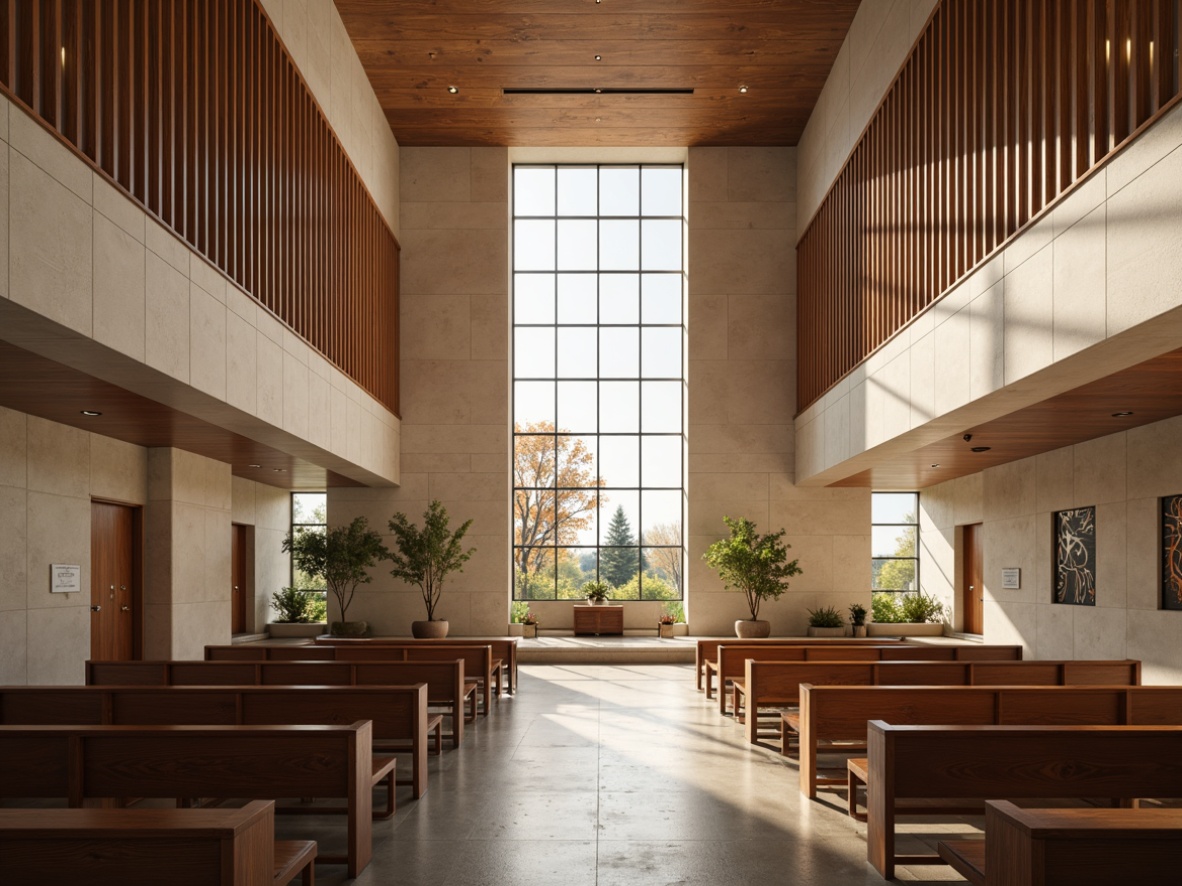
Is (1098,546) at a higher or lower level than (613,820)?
higher

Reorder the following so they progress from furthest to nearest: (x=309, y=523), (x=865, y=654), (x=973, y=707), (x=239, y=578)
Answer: (x=309, y=523)
(x=239, y=578)
(x=865, y=654)
(x=973, y=707)

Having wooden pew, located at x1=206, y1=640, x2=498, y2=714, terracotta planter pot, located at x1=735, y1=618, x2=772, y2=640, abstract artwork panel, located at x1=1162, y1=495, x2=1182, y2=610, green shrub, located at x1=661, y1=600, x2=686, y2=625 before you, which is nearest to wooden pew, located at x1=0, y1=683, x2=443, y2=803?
wooden pew, located at x1=206, y1=640, x2=498, y2=714

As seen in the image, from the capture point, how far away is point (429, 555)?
1598 centimetres

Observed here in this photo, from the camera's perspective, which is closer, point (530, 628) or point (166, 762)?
point (166, 762)

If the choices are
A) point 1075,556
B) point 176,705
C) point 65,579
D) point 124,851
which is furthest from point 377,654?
point 1075,556

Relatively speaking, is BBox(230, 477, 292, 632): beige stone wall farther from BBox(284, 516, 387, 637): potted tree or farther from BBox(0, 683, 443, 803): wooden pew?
BBox(0, 683, 443, 803): wooden pew

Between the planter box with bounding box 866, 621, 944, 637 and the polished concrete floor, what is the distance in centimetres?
943

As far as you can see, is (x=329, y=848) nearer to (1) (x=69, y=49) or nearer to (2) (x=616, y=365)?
(1) (x=69, y=49)

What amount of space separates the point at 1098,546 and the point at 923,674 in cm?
484

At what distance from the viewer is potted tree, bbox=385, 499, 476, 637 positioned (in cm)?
1595

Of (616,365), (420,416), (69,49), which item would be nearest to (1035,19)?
(69,49)

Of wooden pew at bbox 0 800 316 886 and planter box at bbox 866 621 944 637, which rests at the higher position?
wooden pew at bbox 0 800 316 886

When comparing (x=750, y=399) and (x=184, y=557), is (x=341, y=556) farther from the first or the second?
(x=750, y=399)

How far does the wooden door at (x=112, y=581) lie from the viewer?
1066 cm
